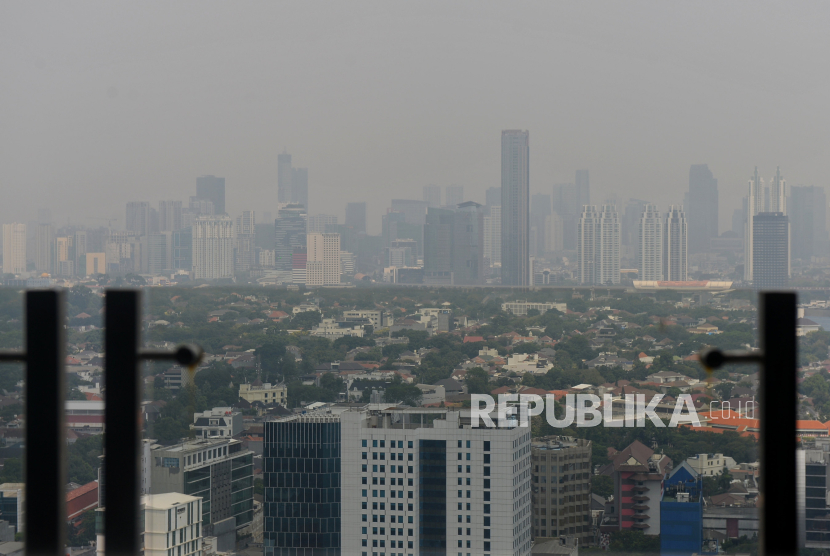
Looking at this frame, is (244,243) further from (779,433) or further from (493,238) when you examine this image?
(779,433)

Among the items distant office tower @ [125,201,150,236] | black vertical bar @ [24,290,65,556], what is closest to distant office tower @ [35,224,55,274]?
distant office tower @ [125,201,150,236]

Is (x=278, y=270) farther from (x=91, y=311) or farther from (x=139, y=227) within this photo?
(x=91, y=311)

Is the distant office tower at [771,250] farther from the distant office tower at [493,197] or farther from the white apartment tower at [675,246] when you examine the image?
the distant office tower at [493,197]

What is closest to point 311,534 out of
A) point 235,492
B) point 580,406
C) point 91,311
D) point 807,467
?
point 235,492

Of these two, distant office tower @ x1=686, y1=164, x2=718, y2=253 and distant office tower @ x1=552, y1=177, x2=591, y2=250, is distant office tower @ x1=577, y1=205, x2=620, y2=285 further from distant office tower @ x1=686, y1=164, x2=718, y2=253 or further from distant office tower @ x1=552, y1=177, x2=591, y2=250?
distant office tower @ x1=686, y1=164, x2=718, y2=253

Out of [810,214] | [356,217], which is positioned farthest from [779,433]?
[356,217]

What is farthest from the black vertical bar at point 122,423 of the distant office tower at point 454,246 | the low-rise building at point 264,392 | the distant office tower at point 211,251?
the distant office tower at point 454,246
